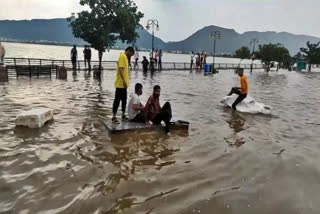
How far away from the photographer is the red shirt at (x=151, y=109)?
7.73 metres

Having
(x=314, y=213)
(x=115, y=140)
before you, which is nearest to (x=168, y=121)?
(x=115, y=140)

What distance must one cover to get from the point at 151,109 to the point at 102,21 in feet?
57.1

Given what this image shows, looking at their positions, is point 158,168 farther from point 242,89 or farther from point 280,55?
point 280,55

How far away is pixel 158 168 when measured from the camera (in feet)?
17.6

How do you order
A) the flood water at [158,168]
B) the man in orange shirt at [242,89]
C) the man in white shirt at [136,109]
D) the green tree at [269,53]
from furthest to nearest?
1. the green tree at [269,53]
2. the man in orange shirt at [242,89]
3. the man in white shirt at [136,109]
4. the flood water at [158,168]

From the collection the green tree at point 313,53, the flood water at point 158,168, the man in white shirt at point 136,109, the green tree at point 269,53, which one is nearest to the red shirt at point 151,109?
the man in white shirt at point 136,109

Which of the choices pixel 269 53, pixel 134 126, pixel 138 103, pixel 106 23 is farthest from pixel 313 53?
pixel 134 126

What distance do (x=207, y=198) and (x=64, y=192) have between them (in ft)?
6.43

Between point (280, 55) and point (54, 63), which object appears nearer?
point (54, 63)

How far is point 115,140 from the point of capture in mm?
6793

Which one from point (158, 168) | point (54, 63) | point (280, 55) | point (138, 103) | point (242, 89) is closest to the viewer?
point (158, 168)

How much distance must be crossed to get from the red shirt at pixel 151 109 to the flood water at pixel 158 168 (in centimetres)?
58

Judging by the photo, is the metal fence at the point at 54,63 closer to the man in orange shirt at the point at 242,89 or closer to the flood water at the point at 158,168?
the man in orange shirt at the point at 242,89

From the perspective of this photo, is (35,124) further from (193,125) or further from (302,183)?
(302,183)
